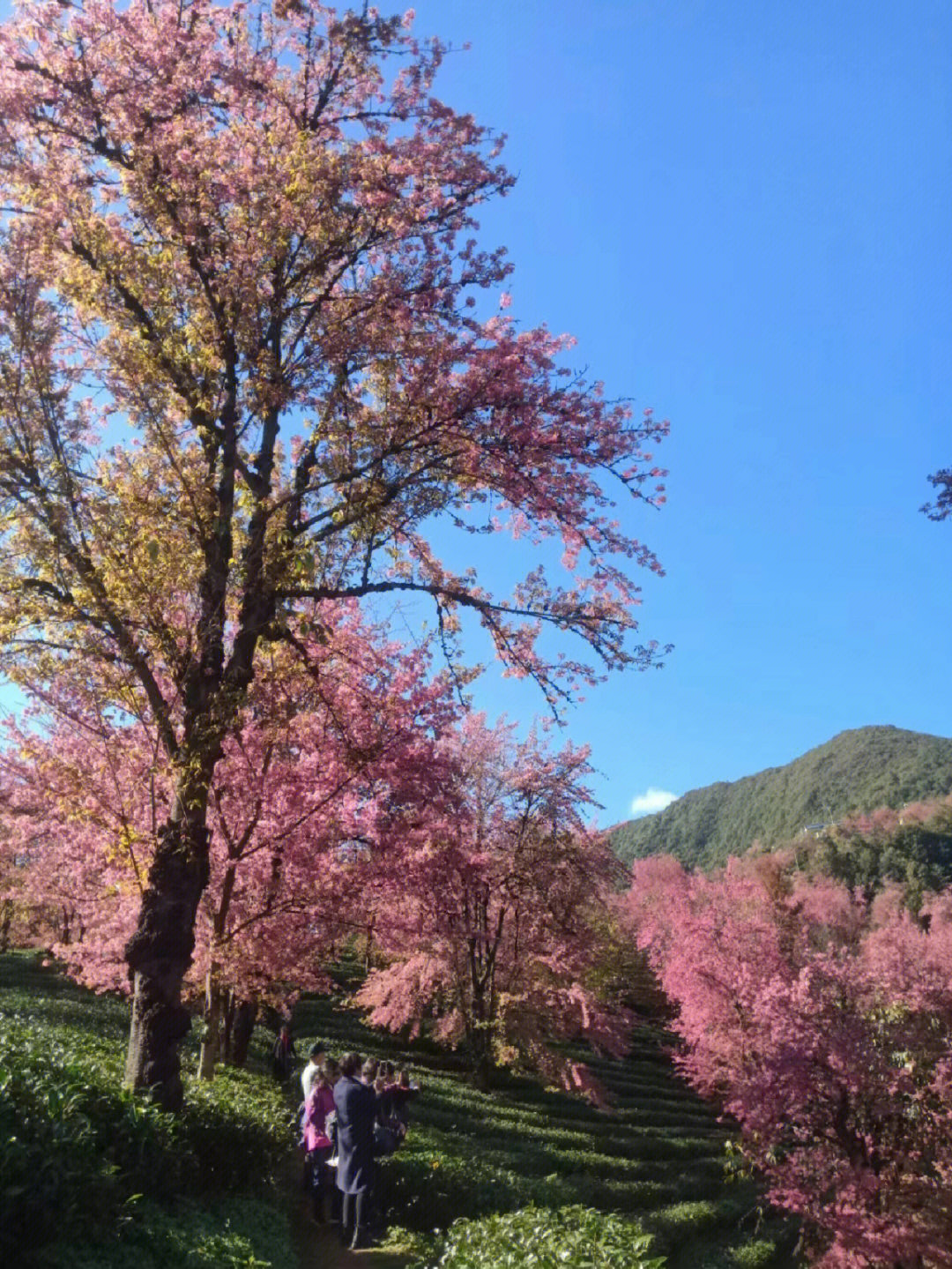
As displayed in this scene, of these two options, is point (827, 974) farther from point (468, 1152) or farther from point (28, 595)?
point (28, 595)

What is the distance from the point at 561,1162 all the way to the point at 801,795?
16584cm

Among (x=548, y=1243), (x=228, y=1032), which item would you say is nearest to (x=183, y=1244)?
(x=548, y=1243)

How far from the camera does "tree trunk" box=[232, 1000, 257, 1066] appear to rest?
14.7 metres

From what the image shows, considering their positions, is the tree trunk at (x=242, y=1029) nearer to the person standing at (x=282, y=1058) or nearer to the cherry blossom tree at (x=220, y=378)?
the person standing at (x=282, y=1058)

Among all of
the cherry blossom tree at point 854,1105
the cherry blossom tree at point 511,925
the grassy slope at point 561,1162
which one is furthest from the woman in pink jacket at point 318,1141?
the cherry blossom tree at point 511,925

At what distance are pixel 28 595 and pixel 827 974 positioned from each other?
40.9 ft

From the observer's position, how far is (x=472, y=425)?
28.0 feet

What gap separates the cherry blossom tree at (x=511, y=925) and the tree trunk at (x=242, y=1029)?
3.71 m

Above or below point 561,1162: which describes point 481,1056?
above

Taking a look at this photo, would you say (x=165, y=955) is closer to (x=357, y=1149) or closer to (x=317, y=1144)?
(x=357, y=1149)

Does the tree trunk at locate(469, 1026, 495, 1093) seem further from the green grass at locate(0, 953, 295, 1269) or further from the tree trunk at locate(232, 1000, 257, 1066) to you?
the green grass at locate(0, 953, 295, 1269)

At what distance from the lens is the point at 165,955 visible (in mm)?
7371

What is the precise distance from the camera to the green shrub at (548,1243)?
179 inches

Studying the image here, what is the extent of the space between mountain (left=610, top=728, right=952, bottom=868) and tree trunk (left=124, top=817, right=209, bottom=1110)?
143540 millimetres
